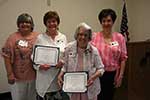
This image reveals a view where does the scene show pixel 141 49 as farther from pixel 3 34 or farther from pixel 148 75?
pixel 3 34

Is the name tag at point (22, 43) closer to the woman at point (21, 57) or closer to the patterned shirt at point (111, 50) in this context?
the woman at point (21, 57)

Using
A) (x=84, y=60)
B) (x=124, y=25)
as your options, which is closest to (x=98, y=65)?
(x=84, y=60)

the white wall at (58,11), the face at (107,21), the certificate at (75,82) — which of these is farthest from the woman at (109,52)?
the white wall at (58,11)

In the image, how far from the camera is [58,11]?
186 inches

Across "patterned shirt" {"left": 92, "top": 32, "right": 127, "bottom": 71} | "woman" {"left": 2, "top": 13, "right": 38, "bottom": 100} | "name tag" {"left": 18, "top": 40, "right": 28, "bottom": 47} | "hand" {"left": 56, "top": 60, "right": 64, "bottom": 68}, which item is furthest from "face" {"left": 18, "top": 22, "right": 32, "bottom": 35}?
"patterned shirt" {"left": 92, "top": 32, "right": 127, "bottom": 71}

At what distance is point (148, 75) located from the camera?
3980mm

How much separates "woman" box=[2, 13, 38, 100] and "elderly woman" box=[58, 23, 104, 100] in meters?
0.52

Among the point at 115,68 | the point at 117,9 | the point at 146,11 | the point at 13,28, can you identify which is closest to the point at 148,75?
the point at 115,68

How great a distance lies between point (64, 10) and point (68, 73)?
87.7 inches

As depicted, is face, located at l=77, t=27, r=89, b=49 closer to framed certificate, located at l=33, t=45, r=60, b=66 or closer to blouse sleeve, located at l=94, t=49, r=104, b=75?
blouse sleeve, located at l=94, t=49, r=104, b=75

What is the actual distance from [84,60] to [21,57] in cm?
77

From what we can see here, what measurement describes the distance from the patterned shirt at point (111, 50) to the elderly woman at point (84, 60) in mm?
240

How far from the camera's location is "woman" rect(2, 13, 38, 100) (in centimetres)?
308

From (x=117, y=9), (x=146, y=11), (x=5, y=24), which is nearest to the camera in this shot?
(x=5, y=24)
